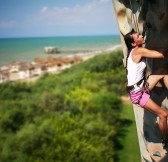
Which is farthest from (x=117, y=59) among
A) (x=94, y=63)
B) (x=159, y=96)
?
(x=159, y=96)

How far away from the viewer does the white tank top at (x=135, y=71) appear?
10.1ft

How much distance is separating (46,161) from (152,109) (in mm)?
8884

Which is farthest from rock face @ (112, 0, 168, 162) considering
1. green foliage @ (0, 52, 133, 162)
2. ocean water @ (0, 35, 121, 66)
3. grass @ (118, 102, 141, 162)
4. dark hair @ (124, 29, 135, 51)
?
ocean water @ (0, 35, 121, 66)

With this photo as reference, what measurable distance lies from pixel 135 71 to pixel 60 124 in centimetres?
1077

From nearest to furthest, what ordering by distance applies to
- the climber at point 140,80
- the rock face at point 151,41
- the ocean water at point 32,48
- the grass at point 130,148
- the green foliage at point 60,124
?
the rock face at point 151,41 < the climber at point 140,80 < the green foliage at point 60,124 < the grass at point 130,148 < the ocean water at point 32,48

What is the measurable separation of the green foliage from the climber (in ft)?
28.6

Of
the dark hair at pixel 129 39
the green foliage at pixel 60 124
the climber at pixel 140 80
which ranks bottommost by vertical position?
the green foliage at pixel 60 124

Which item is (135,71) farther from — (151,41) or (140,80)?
(151,41)

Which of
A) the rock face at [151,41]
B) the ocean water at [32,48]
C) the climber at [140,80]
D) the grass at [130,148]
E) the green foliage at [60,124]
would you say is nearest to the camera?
the rock face at [151,41]

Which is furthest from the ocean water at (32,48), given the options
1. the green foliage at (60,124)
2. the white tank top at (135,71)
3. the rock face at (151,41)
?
the white tank top at (135,71)

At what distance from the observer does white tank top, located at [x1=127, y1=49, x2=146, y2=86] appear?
3.07 m

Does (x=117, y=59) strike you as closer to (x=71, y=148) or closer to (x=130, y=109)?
(x=130, y=109)

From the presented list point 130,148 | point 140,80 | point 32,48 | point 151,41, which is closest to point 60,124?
point 130,148

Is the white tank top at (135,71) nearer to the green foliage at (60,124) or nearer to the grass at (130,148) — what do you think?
the green foliage at (60,124)
